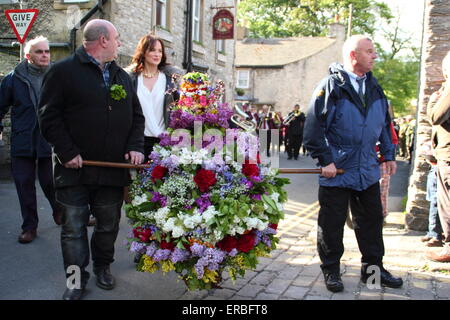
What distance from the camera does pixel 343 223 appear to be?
4258mm

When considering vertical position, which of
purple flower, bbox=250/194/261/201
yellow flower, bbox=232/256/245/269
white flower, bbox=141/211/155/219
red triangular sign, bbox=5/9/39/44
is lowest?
yellow flower, bbox=232/256/245/269

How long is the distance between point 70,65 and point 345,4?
151 ft

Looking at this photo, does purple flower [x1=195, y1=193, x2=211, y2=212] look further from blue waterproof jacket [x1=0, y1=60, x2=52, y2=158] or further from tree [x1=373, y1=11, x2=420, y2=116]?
tree [x1=373, y1=11, x2=420, y2=116]

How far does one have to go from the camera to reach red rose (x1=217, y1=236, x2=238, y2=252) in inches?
138

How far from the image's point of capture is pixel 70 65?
150 inches

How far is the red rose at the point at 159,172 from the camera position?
364cm

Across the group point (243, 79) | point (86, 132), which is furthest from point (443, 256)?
point (243, 79)

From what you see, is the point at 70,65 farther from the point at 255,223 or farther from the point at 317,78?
the point at 317,78

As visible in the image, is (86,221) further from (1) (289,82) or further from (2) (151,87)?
(1) (289,82)

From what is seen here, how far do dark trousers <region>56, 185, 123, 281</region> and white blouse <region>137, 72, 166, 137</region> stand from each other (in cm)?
88

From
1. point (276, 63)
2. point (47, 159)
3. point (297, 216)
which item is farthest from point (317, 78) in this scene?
point (47, 159)

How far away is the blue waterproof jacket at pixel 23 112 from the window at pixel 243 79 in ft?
119

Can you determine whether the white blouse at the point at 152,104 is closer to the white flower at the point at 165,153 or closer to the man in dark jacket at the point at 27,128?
the white flower at the point at 165,153

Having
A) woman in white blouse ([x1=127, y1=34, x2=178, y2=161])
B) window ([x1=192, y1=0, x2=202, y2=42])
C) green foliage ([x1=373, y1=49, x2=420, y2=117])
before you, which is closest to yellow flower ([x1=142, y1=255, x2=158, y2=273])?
woman in white blouse ([x1=127, y1=34, x2=178, y2=161])
